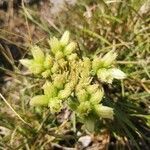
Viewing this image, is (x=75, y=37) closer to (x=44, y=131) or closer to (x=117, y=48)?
(x=117, y=48)

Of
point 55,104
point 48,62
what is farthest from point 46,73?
point 55,104

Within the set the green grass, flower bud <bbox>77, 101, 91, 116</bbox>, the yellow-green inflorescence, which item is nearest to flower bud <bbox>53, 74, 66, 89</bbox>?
the yellow-green inflorescence

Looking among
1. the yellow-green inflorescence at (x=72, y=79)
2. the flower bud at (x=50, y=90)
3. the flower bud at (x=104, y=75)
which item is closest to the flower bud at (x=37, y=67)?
the yellow-green inflorescence at (x=72, y=79)

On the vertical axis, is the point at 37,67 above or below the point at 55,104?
above

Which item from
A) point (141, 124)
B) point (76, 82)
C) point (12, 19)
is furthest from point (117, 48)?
point (76, 82)

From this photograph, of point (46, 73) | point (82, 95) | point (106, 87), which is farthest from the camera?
point (106, 87)

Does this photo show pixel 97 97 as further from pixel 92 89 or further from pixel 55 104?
pixel 55 104

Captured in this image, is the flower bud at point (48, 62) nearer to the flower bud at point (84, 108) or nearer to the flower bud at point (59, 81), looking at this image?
the flower bud at point (59, 81)

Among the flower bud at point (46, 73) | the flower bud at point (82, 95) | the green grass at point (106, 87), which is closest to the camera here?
the flower bud at point (82, 95)

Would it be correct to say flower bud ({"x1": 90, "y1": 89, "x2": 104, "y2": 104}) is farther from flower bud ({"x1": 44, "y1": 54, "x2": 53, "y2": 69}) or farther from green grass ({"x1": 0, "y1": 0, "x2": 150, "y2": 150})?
green grass ({"x1": 0, "y1": 0, "x2": 150, "y2": 150})
